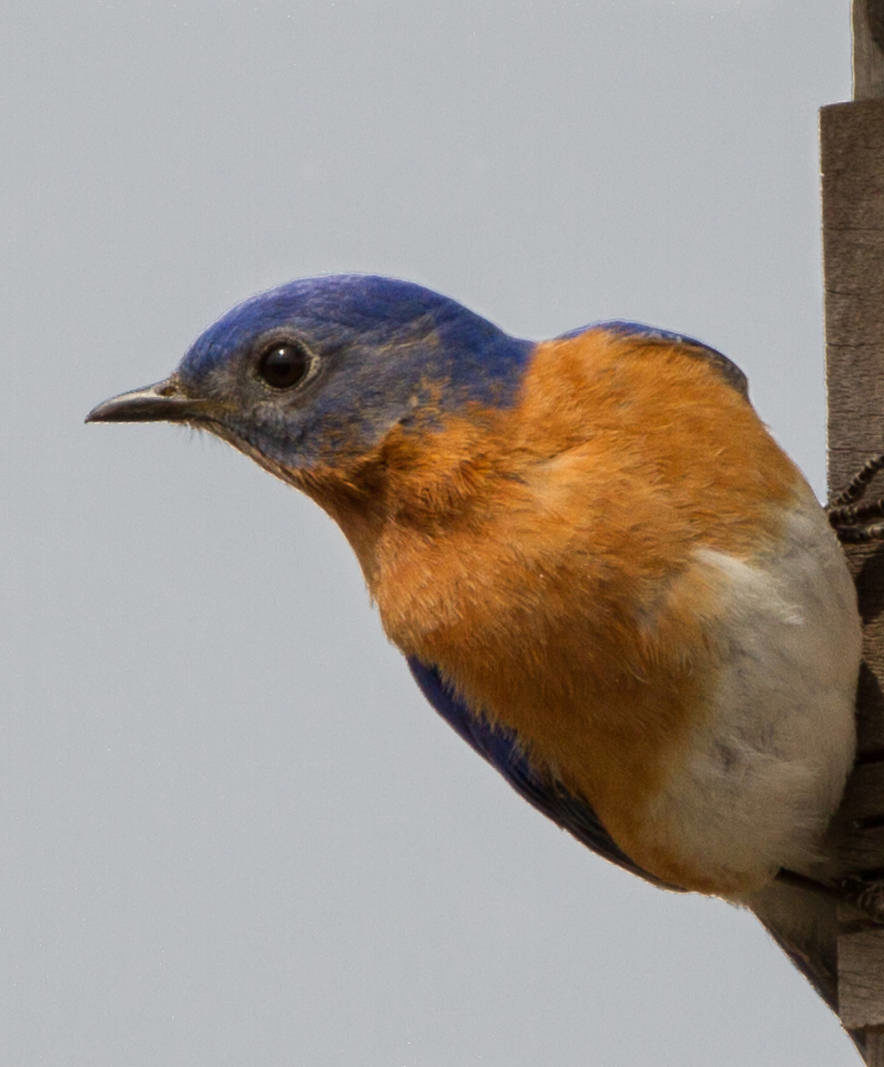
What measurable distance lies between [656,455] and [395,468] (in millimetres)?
544

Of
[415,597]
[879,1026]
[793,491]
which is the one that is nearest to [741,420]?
[793,491]

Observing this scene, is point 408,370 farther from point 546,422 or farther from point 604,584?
point 604,584

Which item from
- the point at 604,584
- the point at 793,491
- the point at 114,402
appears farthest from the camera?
the point at 114,402

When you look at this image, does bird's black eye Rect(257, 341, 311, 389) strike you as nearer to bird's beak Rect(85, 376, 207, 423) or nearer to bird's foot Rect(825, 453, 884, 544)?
bird's beak Rect(85, 376, 207, 423)

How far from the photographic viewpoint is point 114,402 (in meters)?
4.66

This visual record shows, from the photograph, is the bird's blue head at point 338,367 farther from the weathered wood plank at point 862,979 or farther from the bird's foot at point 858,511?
the weathered wood plank at point 862,979

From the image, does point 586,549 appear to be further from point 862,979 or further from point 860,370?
point 862,979

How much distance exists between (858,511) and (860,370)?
32 cm

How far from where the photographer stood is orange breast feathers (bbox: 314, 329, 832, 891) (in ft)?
13.3

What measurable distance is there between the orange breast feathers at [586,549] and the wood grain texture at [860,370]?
0.32 meters

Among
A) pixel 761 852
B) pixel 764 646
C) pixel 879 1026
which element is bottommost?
pixel 879 1026

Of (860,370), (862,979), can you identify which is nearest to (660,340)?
(860,370)

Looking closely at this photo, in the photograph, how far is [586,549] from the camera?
4.06 m

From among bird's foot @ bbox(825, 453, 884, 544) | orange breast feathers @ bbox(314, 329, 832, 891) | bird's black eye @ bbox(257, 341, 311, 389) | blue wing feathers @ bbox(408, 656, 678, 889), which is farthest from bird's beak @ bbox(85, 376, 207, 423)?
bird's foot @ bbox(825, 453, 884, 544)
